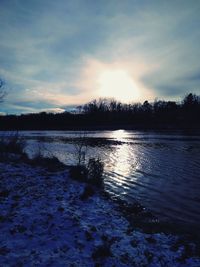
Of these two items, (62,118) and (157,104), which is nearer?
(62,118)

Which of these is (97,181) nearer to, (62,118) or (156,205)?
(156,205)

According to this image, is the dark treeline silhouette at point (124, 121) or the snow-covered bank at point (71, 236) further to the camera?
the dark treeline silhouette at point (124, 121)

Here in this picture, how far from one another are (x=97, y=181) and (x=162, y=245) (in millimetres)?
5470

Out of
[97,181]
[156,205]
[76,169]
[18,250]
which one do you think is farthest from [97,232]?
[76,169]

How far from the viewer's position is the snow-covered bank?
3926 mm

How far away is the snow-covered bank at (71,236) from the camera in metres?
3.93

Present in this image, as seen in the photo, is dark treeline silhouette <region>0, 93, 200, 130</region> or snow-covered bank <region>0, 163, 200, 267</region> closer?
snow-covered bank <region>0, 163, 200, 267</region>

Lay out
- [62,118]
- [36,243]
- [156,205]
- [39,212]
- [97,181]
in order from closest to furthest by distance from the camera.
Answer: [36,243] → [39,212] → [156,205] → [97,181] → [62,118]

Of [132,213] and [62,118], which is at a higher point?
[62,118]

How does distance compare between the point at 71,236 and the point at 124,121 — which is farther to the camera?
the point at 124,121

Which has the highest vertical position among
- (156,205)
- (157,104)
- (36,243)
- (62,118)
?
(157,104)

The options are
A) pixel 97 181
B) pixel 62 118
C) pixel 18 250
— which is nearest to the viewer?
pixel 18 250

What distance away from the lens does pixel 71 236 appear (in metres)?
4.71

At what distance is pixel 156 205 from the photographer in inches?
307
